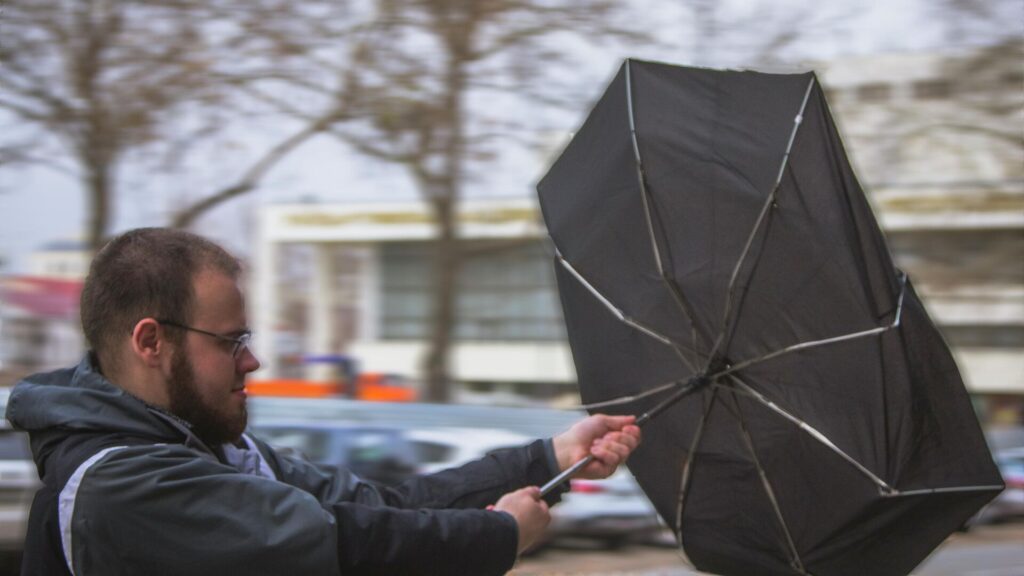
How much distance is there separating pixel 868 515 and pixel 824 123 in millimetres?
934

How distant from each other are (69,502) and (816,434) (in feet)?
5.68

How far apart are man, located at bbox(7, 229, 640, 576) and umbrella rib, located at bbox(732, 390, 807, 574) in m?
0.91

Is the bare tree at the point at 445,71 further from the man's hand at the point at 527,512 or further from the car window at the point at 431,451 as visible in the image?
the man's hand at the point at 527,512

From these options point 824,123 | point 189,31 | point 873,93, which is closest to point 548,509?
point 824,123

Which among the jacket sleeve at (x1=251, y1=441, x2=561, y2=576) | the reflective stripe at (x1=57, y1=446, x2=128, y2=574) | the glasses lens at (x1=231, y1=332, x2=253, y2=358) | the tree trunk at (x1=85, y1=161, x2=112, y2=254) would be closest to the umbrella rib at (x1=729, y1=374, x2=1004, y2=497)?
the jacket sleeve at (x1=251, y1=441, x2=561, y2=576)

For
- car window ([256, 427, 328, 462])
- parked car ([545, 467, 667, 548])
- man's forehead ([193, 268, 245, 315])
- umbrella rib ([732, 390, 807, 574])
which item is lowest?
parked car ([545, 467, 667, 548])

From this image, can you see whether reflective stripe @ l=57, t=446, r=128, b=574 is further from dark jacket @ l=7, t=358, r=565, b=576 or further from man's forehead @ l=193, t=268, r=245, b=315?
man's forehead @ l=193, t=268, r=245, b=315

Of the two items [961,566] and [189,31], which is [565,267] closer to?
[189,31]

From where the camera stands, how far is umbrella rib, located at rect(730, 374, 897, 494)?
9.04 ft

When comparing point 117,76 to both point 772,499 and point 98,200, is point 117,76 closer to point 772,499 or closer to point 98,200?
point 98,200

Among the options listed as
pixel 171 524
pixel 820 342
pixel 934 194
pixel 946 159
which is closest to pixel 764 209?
pixel 820 342

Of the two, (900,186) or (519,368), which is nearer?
(900,186)

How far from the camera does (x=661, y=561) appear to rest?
13648 mm

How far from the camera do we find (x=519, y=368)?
3831cm
